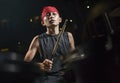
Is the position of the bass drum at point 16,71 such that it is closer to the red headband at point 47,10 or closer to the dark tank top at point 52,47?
the dark tank top at point 52,47

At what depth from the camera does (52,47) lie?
0.90 metres

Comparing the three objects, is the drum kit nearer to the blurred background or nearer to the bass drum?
the bass drum

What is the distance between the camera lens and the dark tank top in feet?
2.91

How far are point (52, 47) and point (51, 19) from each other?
0.14 m

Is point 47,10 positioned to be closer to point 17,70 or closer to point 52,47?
point 52,47

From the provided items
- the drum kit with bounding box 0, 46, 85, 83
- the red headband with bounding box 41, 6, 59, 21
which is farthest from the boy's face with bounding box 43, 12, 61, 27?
the drum kit with bounding box 0, 46, 85, 83

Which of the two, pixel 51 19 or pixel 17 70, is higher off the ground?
pixel 51 19

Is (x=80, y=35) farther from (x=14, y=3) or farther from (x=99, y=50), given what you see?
(x=99, y=50)

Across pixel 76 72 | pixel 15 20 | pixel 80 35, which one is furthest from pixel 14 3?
pixel 76 72

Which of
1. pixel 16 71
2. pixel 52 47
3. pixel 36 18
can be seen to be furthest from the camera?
pixel 36 18

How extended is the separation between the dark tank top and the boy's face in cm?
6

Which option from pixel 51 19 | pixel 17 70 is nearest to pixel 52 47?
pixel 51 19

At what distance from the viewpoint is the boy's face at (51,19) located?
97 cm

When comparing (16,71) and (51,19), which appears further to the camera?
(51,19)
